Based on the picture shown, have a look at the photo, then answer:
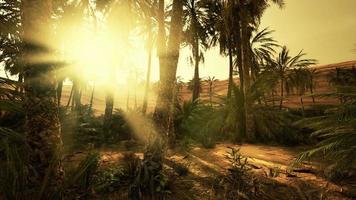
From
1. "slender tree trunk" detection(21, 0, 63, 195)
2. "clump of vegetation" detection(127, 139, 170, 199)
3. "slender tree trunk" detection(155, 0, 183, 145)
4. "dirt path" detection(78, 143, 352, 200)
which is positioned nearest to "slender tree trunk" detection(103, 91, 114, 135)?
"dirt path" detection(78, 143, 352, 200)

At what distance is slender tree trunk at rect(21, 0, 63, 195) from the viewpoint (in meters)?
4.87

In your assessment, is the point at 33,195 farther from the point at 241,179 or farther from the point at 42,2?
the point at 241,179

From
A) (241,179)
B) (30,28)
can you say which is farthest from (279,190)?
(30,28)

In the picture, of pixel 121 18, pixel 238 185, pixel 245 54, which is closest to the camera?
pixel 238 185

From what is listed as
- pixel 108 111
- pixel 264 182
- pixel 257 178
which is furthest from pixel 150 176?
pixel 108 111

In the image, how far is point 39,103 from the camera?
4.90 m

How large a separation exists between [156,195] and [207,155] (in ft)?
10.1

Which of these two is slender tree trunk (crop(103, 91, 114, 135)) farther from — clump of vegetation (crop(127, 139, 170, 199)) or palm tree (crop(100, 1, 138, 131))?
clump of vegetation (crop(127, 139, 170, 199))

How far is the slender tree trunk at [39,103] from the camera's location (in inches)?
192

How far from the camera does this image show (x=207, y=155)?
8.78m

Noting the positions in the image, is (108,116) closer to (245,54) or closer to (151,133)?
(245,54)

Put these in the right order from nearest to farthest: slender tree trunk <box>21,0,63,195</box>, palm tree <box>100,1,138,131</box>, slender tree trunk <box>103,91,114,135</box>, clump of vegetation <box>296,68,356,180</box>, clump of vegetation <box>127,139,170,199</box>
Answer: clump of vegetation <box>296,68,356,180</box>
slender tree trunk <box>21,0,63,195</box>
clump of vegetation <box>127,139,170,199</box>
slender tree trunk <box>103,91,114,135</box>
palm tree <box>100,1,138,131</box>

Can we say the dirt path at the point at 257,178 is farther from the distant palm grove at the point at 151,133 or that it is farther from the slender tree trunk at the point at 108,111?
the slender tree trunk at the point at 108,111

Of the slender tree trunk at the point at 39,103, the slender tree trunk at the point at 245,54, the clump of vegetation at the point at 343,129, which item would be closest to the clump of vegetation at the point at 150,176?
the slender tree trunk at the point at 39,103
